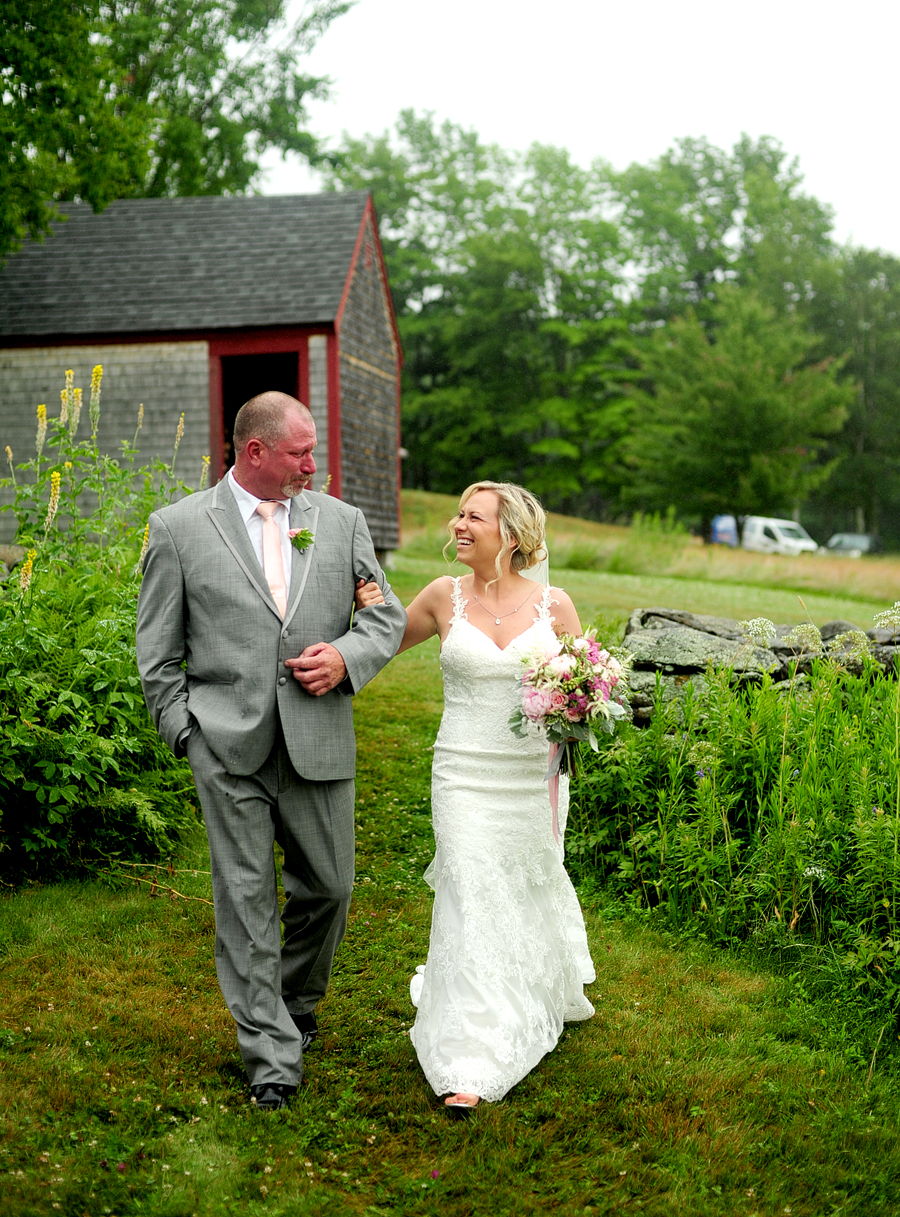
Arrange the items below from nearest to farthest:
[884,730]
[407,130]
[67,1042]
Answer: [67,1042] < [884,730] < [407,130]

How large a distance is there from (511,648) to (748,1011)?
189 centimetres

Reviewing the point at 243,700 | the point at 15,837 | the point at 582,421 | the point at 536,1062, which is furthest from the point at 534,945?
the point at 582,421

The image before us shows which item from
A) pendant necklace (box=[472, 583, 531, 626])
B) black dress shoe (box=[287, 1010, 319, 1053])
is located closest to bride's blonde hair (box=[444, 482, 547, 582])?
pendant necklace (box=[472, 583, 531, 626])

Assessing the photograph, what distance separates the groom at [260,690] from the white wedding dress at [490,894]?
41 cm

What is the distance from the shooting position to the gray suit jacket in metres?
3.77

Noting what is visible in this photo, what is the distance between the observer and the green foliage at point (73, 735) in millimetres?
5711

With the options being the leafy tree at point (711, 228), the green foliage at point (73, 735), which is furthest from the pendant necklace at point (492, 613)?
the leafy tree at point (711, 228)

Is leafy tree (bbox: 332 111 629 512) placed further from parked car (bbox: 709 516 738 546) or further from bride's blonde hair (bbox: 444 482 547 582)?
bride's blonde hair (bbox: 444 482 547 582)

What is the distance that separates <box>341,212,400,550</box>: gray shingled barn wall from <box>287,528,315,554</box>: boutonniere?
13.4 metres

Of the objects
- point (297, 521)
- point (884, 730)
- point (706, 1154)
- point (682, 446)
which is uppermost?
point (682, 446)

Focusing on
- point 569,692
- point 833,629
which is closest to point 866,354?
point 833,629

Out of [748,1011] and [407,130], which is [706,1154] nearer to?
[748,1011]

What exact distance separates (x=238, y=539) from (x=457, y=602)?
39.4 inches

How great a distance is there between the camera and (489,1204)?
3346 mm
